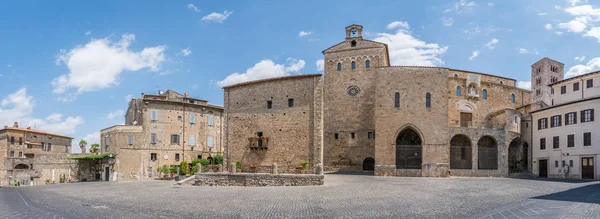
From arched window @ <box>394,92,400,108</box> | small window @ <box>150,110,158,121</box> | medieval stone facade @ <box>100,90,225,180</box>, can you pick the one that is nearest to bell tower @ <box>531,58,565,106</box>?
arched window @ <box>394,92,400,108</box>

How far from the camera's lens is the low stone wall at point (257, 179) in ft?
79.2

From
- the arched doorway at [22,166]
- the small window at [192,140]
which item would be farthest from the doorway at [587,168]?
the arched doorway at [22,166]

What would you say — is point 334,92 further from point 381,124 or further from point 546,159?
point 546,159

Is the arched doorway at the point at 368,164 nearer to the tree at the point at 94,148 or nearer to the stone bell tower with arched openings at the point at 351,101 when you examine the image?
the stone bell tower with arched openings at the point at 351,101

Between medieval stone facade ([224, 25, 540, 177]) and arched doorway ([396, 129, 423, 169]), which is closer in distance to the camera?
medieval stone facade ([224, 25, 540, 177])

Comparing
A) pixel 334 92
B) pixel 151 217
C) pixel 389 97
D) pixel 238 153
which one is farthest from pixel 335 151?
pixel 151 217

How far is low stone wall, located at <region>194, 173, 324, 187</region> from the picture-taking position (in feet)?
79.2

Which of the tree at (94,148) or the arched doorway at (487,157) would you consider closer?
the arched doorway at (487,157)

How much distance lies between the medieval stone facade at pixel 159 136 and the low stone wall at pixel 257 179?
66.4 feet

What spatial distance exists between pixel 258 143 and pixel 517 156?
25.2 m

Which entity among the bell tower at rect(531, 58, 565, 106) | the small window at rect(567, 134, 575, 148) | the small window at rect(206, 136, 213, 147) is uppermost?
the bell tower at rect(531, 58, 565, 106)

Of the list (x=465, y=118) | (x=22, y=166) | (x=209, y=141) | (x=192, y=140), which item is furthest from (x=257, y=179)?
(x=22, y=166)

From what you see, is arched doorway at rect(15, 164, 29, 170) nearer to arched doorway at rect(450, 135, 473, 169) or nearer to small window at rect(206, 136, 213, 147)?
small window at rect(206, 136, 213, 147)

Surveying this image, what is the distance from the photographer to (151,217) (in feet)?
39.3
